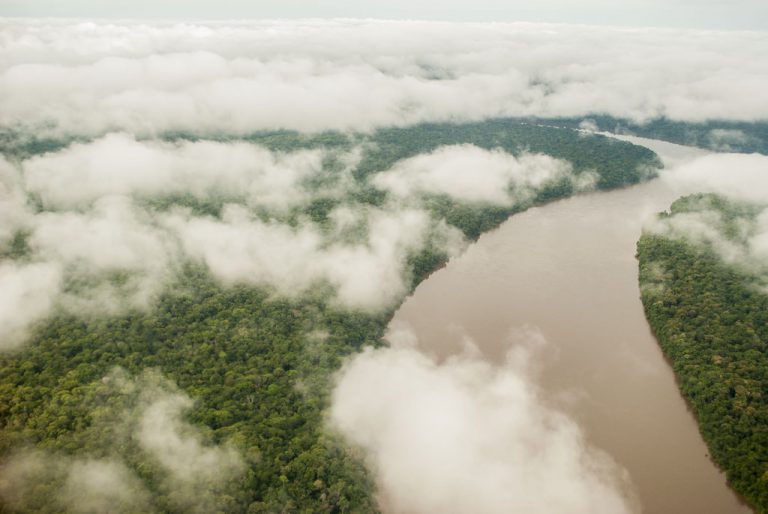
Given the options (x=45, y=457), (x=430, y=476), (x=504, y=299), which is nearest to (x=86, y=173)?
(x=45, y=457)

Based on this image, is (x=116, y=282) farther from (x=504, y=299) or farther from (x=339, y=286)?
(x=504, y=299)

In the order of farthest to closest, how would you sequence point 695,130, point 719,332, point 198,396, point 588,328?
point 695,130, point 588,328, point 719,332, point 198,396

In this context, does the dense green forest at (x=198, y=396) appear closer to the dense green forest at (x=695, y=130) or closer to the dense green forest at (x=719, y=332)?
the dense green forest at (x=719, y=332)

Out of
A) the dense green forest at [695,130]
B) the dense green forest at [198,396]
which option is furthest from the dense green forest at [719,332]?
the dense green forest at [695,130]

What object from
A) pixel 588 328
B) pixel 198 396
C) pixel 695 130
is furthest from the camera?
pixel 695 130

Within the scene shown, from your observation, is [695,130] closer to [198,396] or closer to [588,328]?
[588,328]

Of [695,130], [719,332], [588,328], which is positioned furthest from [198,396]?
[695,130]
